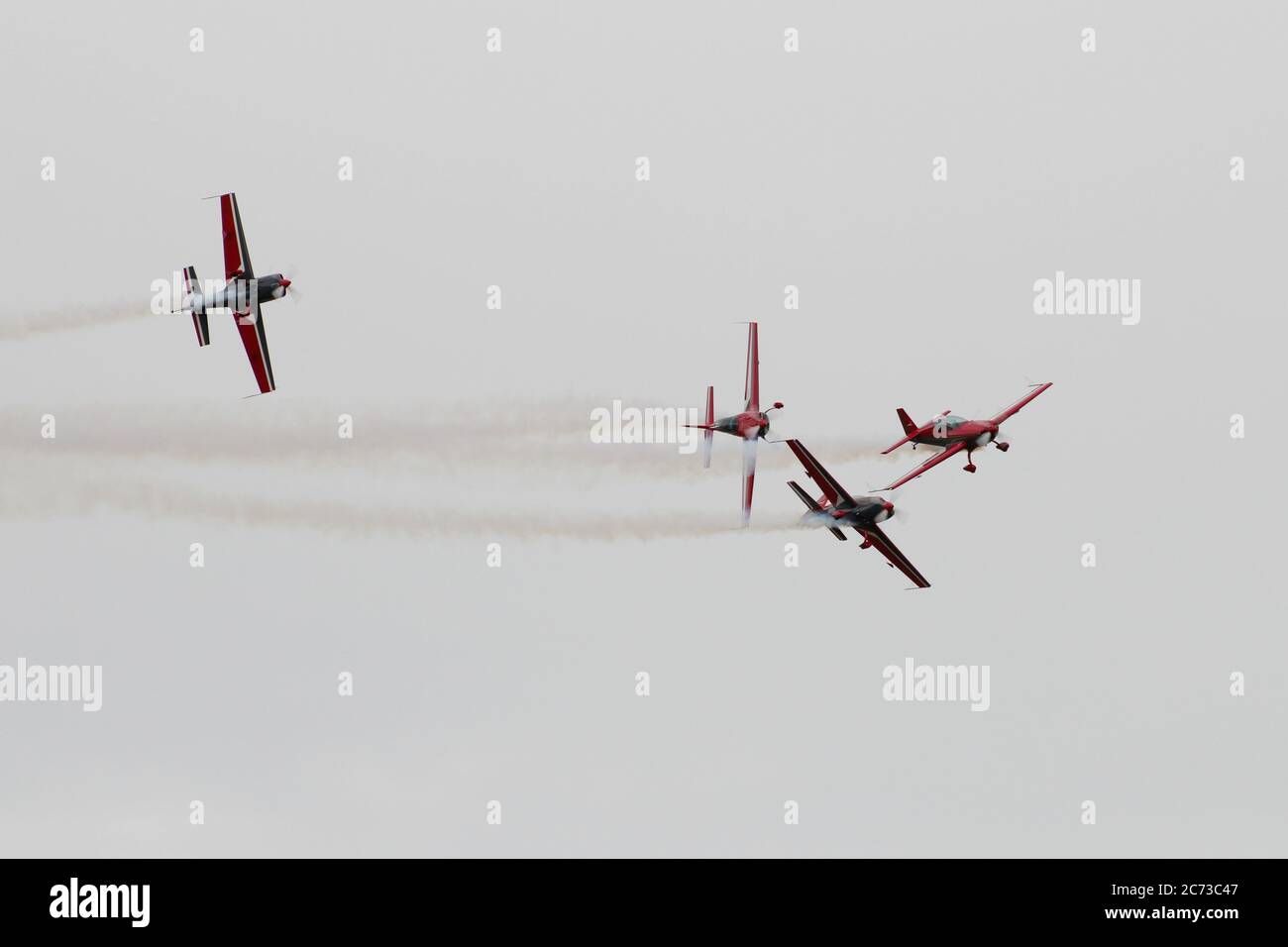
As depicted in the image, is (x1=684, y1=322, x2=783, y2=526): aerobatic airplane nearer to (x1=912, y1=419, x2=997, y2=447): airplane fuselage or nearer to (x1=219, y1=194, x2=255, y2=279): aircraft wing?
(x1=912, y1=419, x2=997, y2=447): airplane fuselage

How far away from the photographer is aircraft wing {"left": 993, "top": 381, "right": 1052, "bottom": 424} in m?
76.1

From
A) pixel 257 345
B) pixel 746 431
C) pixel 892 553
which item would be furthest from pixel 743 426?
pixel 257 345

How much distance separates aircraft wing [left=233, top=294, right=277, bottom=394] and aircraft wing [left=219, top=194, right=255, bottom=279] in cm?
129

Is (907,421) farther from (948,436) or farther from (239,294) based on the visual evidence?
(239,294)

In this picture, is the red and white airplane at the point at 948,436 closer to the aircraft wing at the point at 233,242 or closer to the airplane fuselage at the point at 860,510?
the airplane fuselage at the point at 860,510

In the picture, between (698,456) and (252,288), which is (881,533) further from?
(252,288)

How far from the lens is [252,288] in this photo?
7062 cm

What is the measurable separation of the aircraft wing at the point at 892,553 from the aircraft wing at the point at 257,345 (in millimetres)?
20052

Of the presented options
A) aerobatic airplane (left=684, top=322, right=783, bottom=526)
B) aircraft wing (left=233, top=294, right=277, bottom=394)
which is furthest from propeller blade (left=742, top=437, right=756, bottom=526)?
aircraft wing (left=233, top=294, right=277, bottom=394)

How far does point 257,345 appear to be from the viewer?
2864 inches
